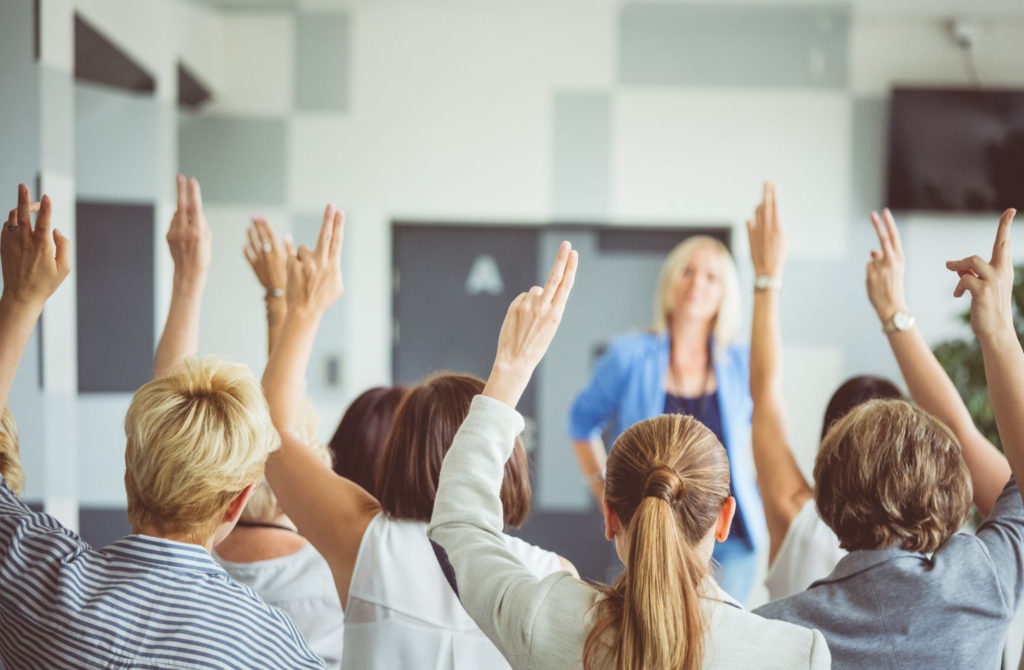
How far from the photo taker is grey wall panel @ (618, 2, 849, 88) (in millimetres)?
3990

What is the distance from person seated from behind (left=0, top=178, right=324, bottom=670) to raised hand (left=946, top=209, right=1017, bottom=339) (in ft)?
3.22

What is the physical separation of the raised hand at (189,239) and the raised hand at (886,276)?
125cm

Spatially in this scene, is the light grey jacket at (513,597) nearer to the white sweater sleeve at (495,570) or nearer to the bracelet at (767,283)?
the white sweater sleeve at (495,570)

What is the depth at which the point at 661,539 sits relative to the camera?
33.5 inches

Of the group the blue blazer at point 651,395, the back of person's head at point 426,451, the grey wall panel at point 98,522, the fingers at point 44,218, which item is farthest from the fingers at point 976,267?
the grey wall panel at point 98,522

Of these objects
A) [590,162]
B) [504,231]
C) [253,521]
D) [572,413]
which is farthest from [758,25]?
[253,521]

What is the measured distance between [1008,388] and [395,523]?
0.87 meters

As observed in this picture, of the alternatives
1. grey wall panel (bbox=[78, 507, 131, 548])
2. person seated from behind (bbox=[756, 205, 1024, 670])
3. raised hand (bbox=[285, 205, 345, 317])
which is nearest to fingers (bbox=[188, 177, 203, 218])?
raised hand (bbox=[285, 205, 345, 317])

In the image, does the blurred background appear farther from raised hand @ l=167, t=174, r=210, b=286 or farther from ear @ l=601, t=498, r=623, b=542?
ear @ l=601, t=498, r=623, b=542

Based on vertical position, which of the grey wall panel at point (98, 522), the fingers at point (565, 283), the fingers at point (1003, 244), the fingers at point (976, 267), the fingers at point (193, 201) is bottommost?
the grey wall panel at point (98, 522)

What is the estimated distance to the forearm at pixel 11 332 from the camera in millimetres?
1107

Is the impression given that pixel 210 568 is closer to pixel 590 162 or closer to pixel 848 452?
pixel 848 452

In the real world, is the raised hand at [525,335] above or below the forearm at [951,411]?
above

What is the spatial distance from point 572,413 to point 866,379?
4.59 ft
